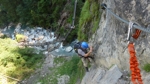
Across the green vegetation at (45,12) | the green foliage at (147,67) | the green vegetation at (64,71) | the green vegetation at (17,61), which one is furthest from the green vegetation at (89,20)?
the green vegetation at (45,12)

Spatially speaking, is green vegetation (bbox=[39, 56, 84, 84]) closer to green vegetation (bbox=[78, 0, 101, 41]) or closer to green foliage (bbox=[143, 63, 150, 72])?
green vegetation (bbox=[78, 0, 101, 41])

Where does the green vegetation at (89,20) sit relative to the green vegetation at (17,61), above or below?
above

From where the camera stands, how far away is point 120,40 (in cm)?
643

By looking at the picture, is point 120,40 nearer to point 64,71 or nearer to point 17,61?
point 64,71

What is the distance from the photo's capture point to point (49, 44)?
1838cm

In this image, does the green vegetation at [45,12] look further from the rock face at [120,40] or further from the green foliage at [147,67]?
the green foliage at [147,67]

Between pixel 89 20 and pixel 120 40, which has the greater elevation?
pixel 120 40

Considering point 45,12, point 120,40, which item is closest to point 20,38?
point 45,12

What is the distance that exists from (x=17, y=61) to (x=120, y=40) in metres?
10.1

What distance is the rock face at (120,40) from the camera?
215 inches

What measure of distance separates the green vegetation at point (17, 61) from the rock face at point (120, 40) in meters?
6.96

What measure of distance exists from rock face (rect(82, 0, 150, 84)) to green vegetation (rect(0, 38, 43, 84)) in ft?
22.8

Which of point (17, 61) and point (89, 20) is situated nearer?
point (89, 20)

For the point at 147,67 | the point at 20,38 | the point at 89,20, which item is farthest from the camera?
the point at 20,38
